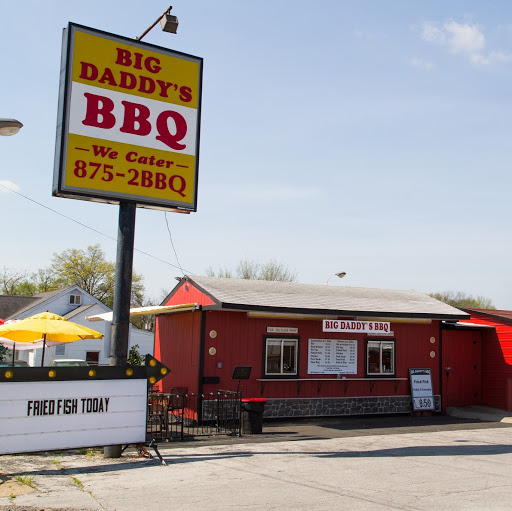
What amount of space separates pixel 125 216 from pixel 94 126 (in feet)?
5.92

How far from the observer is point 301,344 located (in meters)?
17.9

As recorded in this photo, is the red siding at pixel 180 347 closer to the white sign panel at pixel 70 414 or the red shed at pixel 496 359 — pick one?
the white sign panel at pixel 70 414

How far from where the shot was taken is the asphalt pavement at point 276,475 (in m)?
7.79

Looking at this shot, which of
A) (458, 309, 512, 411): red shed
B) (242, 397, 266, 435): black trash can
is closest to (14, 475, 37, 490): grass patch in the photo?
(242, 397, 266, 435): black trash can

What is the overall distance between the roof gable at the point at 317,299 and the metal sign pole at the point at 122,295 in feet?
15.8

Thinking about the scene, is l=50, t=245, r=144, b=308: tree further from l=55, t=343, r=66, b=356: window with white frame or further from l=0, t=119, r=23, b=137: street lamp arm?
l=0, t=119, r=23, b=137: street lamp arm

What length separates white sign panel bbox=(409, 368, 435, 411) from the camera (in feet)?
62.8

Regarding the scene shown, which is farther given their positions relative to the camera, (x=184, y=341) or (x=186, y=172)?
(x=184, y=341)

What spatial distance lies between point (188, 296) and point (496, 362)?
1093 cm

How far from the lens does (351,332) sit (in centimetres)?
1795

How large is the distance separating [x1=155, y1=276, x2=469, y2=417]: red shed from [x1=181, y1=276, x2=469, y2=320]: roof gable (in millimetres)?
36

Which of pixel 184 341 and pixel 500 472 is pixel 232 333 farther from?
pixel 500 472

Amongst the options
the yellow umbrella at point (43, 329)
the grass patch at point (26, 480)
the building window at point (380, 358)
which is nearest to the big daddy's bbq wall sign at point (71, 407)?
the grass patch at point (26, 480)

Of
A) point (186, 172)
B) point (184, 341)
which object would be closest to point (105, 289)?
point (184, 341)
